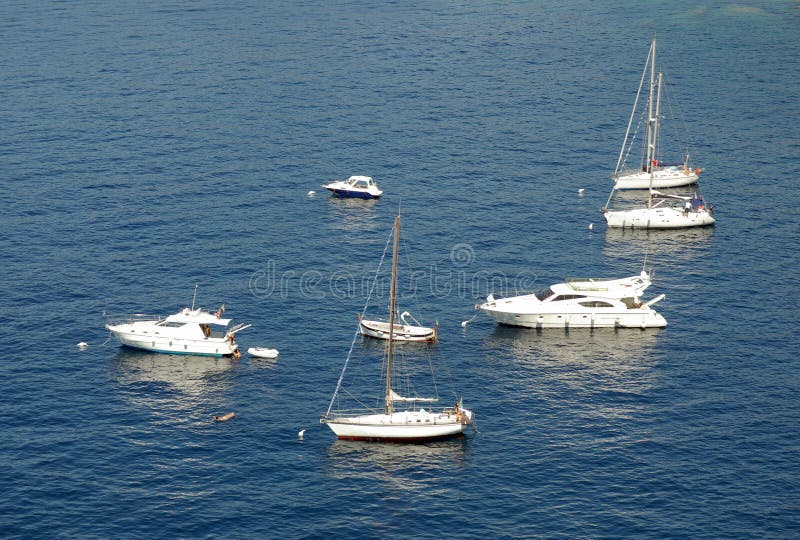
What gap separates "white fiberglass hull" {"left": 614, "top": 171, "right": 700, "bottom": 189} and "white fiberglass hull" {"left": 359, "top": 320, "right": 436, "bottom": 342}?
205 ft

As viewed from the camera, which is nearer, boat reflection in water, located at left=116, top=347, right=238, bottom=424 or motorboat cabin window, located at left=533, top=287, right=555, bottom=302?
boat reflection in water, located at left=116, top=347, right=238, bottom=424

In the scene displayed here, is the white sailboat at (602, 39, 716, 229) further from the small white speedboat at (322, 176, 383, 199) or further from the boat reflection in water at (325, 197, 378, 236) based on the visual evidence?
the small white speedboat at (322, 176, 383, 199)

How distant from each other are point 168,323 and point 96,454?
2529 centimetres

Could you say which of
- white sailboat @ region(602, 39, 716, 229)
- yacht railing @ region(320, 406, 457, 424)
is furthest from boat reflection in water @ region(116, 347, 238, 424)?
white sailboat @ region(602, 39, 716, 229)

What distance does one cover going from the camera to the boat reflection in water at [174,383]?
130m

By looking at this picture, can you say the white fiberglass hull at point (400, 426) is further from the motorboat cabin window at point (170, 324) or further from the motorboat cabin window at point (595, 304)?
the motorboat cabin window at point (595, 304)

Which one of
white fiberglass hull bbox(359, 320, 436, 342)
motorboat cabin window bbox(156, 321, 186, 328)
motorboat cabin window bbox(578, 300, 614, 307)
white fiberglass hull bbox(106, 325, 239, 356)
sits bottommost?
white fiberglass hull bbox(106, 325, 239, 356)

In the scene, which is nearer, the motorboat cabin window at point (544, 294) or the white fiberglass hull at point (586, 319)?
the white fiberglass hull at point (586, 319)

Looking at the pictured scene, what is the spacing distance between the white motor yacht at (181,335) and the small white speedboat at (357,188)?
51039 millimetres

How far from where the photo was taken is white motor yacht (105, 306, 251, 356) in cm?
14162

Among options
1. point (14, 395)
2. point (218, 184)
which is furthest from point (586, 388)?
point (218, 184)

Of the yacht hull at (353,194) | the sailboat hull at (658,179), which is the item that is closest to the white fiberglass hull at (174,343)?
the yacht hull at (353,194)

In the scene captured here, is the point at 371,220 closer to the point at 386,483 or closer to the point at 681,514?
the point at 386,483

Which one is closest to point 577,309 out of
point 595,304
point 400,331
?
point 595,304
